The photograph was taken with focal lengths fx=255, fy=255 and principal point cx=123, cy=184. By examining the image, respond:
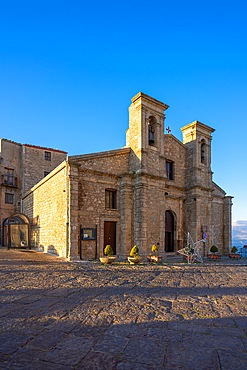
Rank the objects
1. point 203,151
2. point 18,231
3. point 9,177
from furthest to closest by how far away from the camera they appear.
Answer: point 9,177 < point 203,151 < point 18,231

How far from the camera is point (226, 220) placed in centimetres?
2491

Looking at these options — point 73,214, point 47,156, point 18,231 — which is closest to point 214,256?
point 73,214

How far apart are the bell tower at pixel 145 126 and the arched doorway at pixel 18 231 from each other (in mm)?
10026

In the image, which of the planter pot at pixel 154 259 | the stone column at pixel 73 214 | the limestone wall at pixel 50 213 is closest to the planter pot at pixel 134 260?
the planter pot at pixel 154 259

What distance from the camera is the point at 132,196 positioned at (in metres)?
17.1

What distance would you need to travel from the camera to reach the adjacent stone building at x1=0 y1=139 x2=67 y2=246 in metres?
27.7

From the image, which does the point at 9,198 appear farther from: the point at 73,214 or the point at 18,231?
the point at 73,214

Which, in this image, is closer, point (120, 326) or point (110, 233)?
point (120, 326)

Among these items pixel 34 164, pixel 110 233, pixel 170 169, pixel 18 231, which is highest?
pixel 34 164

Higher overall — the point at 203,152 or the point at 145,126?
the point at 145,126

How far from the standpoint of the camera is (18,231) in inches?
792

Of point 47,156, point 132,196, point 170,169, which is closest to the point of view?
point 132,196

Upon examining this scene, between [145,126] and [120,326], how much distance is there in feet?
48.3

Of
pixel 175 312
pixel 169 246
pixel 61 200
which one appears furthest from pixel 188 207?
pixel 175 312
